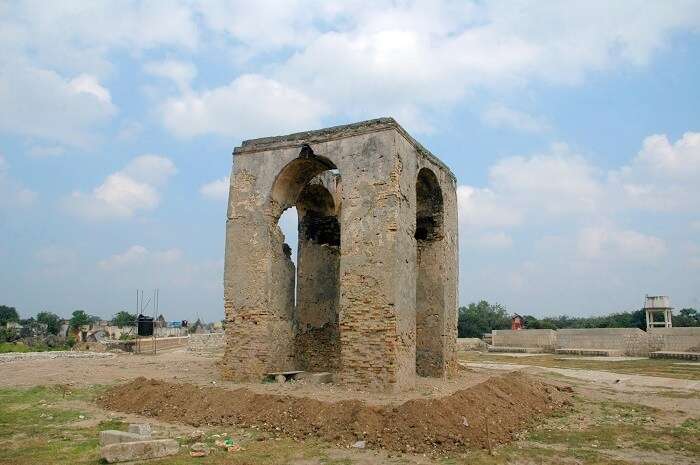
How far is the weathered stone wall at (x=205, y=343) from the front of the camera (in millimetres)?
26188

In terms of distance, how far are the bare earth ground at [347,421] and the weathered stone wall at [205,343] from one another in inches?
503

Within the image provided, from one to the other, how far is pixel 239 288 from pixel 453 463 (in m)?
7.18

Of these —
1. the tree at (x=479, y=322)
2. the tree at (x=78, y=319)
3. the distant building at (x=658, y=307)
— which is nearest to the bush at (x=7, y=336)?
the tree at (x=78, y=319)

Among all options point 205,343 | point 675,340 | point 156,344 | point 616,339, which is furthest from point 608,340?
point 156,344

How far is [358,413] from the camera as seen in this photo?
27.0ft

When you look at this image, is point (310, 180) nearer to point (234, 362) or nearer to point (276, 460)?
point (234, 362)

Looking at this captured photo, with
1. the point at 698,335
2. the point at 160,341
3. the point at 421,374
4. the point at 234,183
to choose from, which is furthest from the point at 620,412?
the point at 160,341

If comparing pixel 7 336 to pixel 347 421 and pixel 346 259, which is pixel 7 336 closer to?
pixel 346 259

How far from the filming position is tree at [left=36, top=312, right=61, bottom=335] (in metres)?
44.3

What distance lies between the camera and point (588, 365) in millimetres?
21344

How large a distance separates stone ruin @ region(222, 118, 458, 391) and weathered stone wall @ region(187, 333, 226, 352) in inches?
495

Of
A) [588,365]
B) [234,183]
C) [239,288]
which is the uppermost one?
[234,183]

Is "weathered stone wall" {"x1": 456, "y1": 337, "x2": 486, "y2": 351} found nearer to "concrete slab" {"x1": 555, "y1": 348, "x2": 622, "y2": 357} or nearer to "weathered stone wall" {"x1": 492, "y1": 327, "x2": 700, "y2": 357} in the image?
"weathered stone wall" {"x1": 492, "y1": 327, "x2": 700, "y2": 357}

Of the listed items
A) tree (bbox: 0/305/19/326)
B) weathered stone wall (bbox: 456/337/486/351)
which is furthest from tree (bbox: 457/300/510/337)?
tree (bbox: 0/305/19/326)
